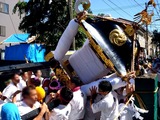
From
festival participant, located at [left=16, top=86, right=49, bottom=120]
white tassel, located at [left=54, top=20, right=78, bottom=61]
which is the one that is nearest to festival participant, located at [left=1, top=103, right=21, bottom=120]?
festival participant, located at [left=16, top=86, right=49, bottom=120]

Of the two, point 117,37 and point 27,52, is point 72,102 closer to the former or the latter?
point 117,37

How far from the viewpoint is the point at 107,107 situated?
353cm

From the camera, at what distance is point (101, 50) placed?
3625 mm

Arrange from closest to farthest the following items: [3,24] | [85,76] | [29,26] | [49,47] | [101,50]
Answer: [101,50]
[85,76]
[49,47]
[29,26]
[3,24]

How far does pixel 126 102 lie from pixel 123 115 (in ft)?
0.67

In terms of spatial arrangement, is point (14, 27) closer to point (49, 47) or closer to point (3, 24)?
point (3, 24)

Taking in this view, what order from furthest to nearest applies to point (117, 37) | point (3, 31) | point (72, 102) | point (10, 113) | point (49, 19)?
point (3, 31)
point (49, 19)
point (117, 37)
point (72, 102)
point (10, 113)

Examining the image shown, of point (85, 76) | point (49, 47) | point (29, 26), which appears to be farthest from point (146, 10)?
point (29, 26)

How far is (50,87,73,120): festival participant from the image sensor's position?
3.04m

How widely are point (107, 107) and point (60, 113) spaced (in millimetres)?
779

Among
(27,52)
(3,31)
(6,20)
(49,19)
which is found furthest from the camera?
(6,20)

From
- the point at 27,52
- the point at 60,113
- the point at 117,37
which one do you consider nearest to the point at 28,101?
the point at 60,113

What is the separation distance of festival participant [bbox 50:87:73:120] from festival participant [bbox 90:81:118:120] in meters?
0.49

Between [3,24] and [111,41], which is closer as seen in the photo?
[111,41]
